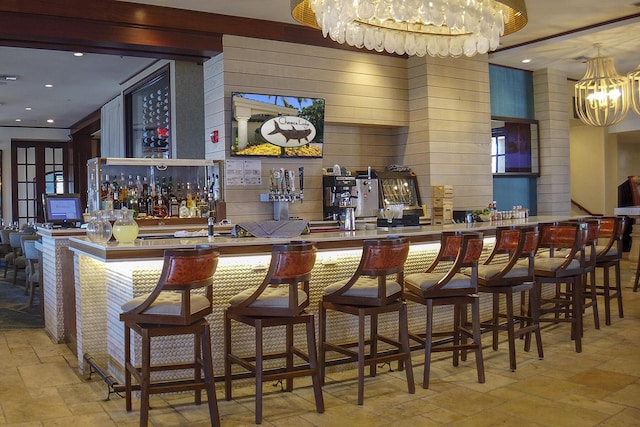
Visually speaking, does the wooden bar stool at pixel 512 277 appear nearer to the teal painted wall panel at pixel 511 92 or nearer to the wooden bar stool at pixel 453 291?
the wooden bar stool at pixel 453 291

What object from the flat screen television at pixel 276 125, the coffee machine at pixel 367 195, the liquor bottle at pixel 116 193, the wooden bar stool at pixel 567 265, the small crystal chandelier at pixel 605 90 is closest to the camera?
the wooden bar stool at pixel 567 265

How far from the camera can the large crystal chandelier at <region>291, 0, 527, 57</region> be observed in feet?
14.3

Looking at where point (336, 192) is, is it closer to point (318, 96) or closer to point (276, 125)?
point (276, 125)

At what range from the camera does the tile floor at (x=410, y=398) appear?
3.73 m

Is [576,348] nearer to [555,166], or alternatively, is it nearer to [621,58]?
[555,166]

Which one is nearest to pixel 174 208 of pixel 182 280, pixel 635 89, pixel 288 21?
pixel 288 21

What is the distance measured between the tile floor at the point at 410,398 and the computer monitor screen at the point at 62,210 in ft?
5.50

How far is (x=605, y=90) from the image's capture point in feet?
30.2

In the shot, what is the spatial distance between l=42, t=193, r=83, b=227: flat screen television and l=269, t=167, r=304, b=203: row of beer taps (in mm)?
2169

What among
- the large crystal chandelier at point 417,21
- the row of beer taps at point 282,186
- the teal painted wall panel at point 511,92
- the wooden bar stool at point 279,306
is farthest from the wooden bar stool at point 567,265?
the teal painted wall panel at point 511,92

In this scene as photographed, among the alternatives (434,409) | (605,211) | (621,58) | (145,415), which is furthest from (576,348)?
(605,211)

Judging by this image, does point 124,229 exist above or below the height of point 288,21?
below

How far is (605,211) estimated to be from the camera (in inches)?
528

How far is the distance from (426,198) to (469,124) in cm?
135
